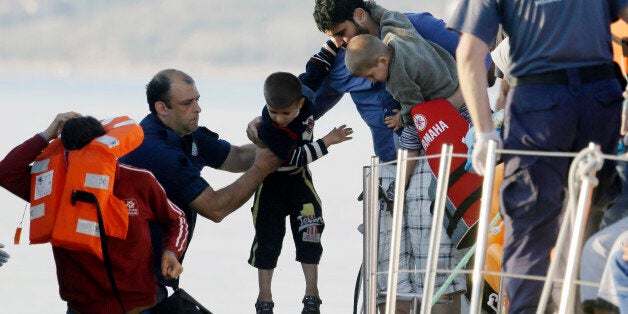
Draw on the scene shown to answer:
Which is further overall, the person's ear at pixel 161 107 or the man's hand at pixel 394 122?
the person's ear at pixel 161 107

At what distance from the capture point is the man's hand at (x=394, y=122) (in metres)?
6.97

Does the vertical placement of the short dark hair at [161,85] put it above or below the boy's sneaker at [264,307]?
above

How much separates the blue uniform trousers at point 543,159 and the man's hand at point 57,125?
263cm

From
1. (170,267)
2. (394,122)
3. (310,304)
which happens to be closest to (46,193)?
(170,267)

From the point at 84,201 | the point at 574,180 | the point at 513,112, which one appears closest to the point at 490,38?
the point at 513,112

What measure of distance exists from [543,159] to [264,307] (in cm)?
282

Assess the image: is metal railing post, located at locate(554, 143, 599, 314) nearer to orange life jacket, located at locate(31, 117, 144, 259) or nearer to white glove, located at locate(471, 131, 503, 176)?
white glove, located at locate(471, 131, 503, 176)

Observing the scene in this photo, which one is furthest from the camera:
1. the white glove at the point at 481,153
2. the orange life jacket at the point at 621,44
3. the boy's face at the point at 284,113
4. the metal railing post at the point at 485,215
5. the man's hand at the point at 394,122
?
the boy's face at the point at 284,113

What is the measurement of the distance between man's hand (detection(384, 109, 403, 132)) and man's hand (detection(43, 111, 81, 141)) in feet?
5.24

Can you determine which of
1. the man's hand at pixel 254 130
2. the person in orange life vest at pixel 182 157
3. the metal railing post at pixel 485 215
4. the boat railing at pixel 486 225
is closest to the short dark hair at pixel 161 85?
the person in orange life vest at pixel 182 157

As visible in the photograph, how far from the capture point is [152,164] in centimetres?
704

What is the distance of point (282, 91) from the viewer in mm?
7039

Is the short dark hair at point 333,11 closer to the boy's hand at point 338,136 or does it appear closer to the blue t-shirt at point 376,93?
the blue t-shirt at point 376,93

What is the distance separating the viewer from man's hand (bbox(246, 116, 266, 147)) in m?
7.34
